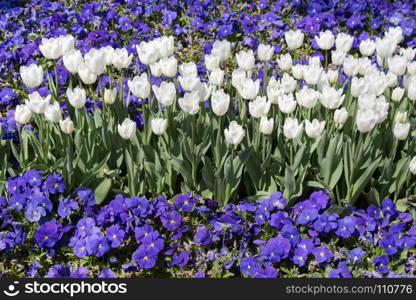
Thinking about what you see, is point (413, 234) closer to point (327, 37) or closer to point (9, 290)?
point (327, 37)

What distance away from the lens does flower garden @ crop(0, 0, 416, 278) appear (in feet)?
10.9

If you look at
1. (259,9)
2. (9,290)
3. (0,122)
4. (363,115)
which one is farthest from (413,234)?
(259,9)

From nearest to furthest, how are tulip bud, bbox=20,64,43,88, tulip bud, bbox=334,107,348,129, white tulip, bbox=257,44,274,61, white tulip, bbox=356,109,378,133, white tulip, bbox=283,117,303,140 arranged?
white tulip, bbox=356,109,378,133, white tulip, bbox=283,117,303,140, tulip bud, bbox=334,107,348,129, tulip bud, bbox=20,64,43,88, white tulip, bbox=257,44,274,61

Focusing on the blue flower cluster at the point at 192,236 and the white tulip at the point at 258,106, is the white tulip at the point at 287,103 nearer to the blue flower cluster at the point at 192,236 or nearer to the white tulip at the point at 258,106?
the white tulip at the point at 258,106

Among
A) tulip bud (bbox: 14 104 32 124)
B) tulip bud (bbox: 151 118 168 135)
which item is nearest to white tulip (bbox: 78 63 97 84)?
tulip bud (bbox: 14 104 32 124)

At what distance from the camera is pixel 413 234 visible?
3430mm

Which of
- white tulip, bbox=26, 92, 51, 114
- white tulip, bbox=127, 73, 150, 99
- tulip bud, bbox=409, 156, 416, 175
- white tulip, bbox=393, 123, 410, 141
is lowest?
tulip bud, bbox=409, 156, 416, 175

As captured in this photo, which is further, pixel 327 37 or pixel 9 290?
pixel 327 37

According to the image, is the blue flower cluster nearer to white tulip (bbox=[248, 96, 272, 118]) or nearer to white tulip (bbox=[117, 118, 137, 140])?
white tulip (bbox=[117, 118, 137, 140])

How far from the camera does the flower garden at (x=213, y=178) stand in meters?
3.31

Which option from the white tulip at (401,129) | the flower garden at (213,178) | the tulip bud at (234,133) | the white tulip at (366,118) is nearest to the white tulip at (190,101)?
the flower garden at (213,178)

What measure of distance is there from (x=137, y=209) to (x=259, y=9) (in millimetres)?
3682

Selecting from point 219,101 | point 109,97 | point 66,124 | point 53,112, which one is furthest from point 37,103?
point 219,101

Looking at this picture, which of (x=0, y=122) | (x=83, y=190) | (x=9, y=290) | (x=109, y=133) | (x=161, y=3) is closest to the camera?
(x=9, y=290)
